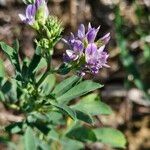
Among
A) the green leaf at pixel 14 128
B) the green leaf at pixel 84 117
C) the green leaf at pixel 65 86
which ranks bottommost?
the green leaf at pixel 14 128

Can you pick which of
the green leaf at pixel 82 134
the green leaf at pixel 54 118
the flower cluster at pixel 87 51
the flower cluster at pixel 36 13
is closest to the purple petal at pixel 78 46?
the flower cluster at pixel 87 51

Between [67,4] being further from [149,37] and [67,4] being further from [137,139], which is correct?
[137,139]

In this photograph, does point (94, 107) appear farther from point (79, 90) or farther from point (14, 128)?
point (14, 128)

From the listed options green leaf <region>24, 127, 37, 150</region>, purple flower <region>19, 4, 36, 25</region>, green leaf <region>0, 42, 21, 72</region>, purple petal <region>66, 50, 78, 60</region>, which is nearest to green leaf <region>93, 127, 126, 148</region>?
green leaf <region>24, 127, 37, 150</region>

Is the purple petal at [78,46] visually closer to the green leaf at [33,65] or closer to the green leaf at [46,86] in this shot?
the green leaf at [33,65]

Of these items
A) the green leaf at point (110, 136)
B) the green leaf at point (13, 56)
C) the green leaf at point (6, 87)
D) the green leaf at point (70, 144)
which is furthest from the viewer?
the green leaf at point (110, 136)

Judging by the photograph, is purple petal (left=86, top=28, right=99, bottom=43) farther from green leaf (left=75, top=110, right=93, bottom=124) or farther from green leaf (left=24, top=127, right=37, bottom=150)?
green leaf (left=24, top=127, right=37, bottom=150)

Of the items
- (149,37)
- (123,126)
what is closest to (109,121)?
(123,126)
